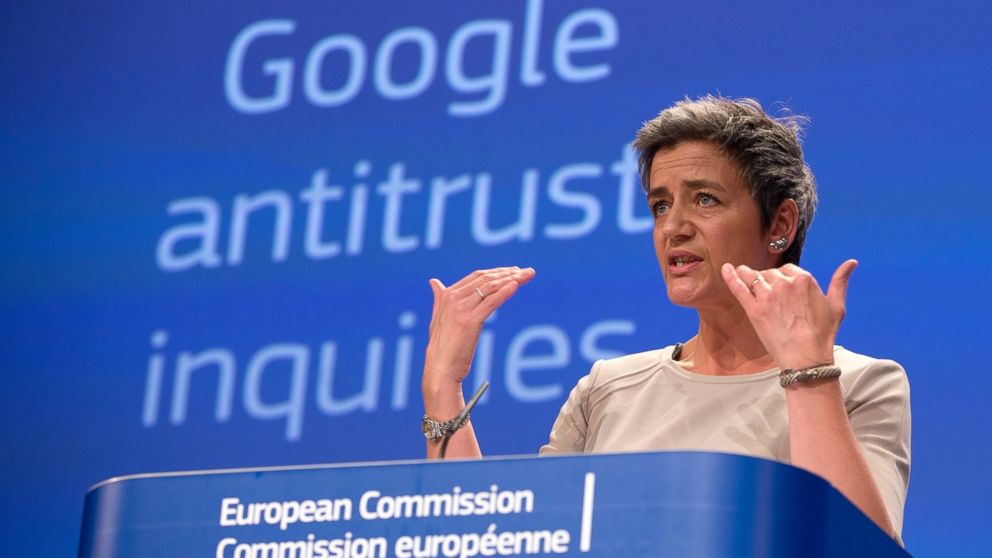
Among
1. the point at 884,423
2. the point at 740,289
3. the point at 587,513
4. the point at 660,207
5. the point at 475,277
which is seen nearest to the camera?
the point at 587,513

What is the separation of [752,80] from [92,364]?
195cm

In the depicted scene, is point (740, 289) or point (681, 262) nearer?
point (740, 289)

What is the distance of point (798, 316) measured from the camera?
193 cm

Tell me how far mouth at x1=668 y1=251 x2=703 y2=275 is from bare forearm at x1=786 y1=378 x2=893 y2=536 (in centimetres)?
57

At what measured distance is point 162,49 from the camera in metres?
4.39

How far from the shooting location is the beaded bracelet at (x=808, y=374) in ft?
6.19

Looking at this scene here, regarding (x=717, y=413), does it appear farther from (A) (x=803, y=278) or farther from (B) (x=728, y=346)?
(A) (x=803, y=278)

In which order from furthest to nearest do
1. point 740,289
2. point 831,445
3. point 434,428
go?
point 434,428
point 740,289
point 831,445

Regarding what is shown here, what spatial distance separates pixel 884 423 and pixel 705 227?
0.46m

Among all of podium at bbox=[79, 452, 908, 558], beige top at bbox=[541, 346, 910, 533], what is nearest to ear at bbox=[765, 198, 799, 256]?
beige top at bbox=[541, 346, 910, 533]

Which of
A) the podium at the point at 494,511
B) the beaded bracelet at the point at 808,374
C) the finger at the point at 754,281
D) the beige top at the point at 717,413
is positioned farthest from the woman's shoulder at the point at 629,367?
the podium at the point at 494,511

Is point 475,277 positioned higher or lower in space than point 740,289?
higher

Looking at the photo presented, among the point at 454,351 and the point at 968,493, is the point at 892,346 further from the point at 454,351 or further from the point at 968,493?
the point at 454,351

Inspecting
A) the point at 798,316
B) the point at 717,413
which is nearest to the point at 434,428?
the point at 717,413
